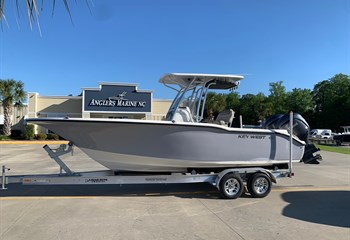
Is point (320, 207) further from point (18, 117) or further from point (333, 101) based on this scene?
point (333, 101)

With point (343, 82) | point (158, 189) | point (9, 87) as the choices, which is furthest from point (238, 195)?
point (343, 82)

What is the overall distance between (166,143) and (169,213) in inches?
58.9

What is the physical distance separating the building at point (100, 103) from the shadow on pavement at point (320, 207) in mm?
25276

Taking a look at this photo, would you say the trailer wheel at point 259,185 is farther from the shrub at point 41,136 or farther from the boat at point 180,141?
the shrub at point 41,136

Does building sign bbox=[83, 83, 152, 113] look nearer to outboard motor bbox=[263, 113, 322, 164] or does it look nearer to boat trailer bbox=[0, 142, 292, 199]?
outboard motor bbox=[263, 113, 322, 164]

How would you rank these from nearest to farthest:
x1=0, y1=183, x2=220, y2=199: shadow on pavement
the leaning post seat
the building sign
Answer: x1=0, y1=183, x2=220, y2=199: shadow on pavement → the leaning post seat → the building sign

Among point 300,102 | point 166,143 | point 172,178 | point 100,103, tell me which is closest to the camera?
point 166,143

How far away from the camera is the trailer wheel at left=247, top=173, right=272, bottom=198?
6973mm

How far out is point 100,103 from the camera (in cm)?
3162

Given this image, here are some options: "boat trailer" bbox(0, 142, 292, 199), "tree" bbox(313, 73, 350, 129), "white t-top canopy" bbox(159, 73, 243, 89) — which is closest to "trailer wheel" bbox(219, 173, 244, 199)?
"boat trailer" bbox(0, 142, 292, 199)

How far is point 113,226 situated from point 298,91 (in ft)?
266

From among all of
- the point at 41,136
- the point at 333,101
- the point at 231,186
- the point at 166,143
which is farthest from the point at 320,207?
the point at 333,101

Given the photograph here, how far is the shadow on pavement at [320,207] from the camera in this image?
18.1 feet

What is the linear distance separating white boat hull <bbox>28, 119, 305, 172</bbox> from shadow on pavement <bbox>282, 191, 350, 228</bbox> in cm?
109
